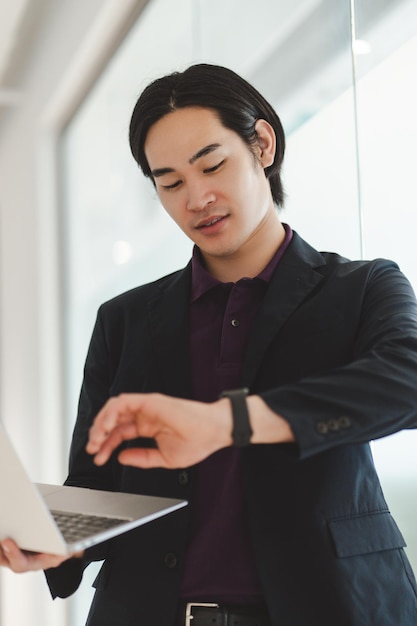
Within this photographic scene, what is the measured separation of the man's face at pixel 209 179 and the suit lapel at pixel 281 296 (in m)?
0.09

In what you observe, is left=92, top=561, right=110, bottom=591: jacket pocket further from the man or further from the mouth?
the mouth

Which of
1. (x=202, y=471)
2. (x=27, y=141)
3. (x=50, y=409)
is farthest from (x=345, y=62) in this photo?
(x=27, y=141)

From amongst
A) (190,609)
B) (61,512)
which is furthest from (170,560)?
(61,512)

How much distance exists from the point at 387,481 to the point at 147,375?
2.13 ft

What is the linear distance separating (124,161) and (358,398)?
2691 mm

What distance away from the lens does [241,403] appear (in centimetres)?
105

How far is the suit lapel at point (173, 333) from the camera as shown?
1463 millimetres

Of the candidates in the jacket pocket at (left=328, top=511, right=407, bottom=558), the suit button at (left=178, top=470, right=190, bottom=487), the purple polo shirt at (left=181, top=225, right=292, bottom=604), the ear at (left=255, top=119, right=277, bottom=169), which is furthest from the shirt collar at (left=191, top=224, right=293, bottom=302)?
the jacket pocket at (left=328, top=511, right=407, bottom=558)

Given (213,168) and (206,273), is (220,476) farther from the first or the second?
(213,168)

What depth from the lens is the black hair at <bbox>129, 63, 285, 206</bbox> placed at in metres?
1.53

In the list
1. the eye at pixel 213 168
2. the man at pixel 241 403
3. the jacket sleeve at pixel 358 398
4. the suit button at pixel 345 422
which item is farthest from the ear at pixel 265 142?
the suit button at pixel 345 422

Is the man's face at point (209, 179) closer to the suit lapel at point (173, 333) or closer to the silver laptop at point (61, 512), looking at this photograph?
the suit lapel at point (173, 333)

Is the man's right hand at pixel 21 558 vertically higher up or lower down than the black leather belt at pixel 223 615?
higher up

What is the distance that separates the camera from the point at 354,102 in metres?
1.99
